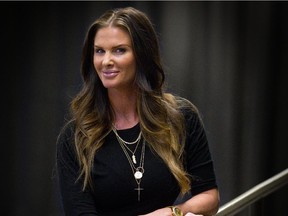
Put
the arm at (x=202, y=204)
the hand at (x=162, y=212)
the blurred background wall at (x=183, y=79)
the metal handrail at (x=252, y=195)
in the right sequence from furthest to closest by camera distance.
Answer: the blurred background wall at (x=183, y=79) → the metal handrail at (x=252, y=195) → the arm at (x=202, y=204) → the hand at (x=162, y=212)

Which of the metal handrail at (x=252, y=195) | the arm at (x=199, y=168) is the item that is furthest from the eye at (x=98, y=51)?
the metal handrail at (x=252, y=195)

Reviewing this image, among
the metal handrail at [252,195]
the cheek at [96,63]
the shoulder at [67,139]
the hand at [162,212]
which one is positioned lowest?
the metal handrail at [252,195]

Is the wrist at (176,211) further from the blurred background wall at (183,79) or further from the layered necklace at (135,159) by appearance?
the blurred background wall at (183,79)

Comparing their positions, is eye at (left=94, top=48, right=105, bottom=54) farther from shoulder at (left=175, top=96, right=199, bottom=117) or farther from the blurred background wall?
the blurred background wall

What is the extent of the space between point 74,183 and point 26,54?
3.42 metres

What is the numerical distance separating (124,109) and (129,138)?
11 centimetres

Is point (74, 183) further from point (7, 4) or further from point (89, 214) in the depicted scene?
point (7, 4)

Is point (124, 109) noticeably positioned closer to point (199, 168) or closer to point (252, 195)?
point (199, 168)

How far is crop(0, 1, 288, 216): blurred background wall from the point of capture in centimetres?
525

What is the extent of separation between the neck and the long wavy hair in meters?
0.02

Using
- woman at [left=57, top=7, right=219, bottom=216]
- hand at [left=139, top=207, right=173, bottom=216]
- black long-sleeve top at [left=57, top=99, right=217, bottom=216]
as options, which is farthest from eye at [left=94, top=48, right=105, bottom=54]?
hand at [left=139, top=207, right=173, bottom=216]

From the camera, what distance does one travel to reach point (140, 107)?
2.17 m

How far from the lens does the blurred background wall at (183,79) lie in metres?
5.25

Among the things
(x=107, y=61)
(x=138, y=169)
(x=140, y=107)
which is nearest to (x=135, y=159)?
(x=138, y=169)
